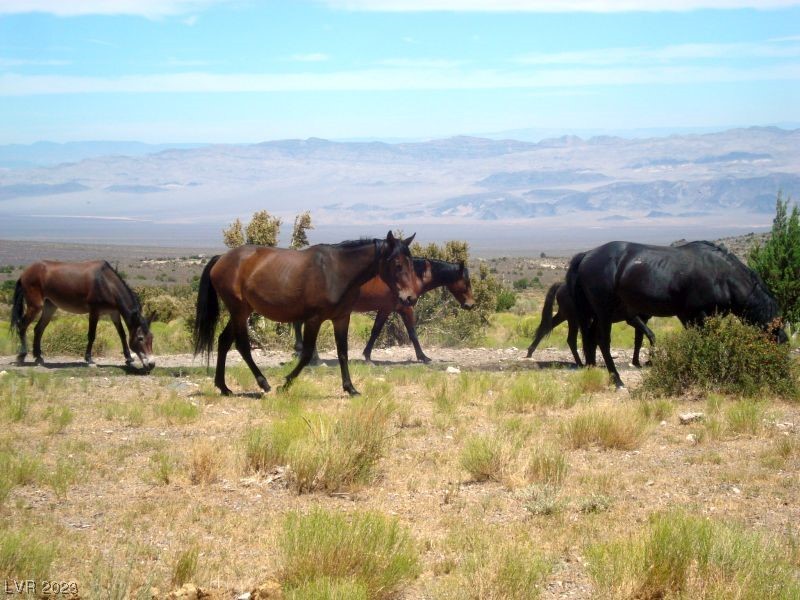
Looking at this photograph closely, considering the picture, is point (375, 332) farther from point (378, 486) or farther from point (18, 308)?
point (378, 486)

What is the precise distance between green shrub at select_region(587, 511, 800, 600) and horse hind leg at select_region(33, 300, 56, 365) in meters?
13.9

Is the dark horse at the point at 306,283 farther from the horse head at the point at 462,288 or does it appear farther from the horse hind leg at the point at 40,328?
the horse head at the point at 462,288

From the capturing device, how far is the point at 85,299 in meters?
18.1

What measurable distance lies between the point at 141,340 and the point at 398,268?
5.65 metres

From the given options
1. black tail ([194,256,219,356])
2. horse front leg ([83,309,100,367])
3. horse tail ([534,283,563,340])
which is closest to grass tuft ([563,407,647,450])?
black tail ([194,256,219,356])

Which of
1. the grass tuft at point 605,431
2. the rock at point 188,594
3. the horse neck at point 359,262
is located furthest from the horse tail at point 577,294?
the rock at point 188,594

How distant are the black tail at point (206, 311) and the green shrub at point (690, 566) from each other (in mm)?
9086

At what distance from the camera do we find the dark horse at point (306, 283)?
45.5 ft

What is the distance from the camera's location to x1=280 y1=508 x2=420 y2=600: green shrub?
6.16 meters

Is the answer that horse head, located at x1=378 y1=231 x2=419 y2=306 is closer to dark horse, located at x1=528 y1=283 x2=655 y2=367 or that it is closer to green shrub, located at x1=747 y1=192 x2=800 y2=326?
dark horse, located at x1=528 y1=283 x2=655 y2=367

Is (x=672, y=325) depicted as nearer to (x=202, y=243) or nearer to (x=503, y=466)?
(x=503, y=466)

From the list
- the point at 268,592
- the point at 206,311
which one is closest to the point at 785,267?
the point at 206,311

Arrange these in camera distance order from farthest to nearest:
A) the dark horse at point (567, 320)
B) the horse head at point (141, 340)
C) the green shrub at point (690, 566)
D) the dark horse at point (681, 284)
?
the dark horse at point (567, 320), the horse head at point (141, 340), the dark horse at point (681, 284), the green shrub at point (690, 566)

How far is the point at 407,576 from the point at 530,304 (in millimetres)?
33580
